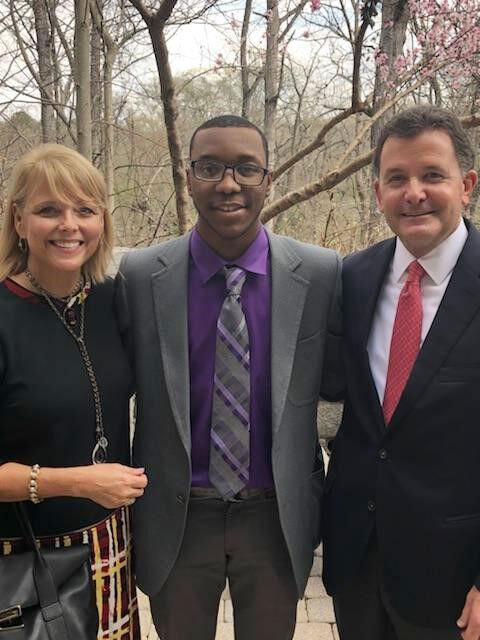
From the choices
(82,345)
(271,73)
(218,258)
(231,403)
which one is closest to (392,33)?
(271,73)

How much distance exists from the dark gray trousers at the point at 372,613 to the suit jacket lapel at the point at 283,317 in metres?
0.58

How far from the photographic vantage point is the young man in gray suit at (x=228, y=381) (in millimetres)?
Result: 1927

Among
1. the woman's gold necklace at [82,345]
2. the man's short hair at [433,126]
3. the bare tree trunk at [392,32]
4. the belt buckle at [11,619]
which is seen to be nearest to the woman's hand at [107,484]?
the woman's gold necklace at [82,345]

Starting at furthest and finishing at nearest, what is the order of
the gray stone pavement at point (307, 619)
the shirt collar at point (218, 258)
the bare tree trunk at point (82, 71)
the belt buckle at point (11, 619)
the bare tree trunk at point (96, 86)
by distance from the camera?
the bare tree trunk at point (96, 86) → the bare tree trunk at point (82, 71) → the gray stone pavement at point (307, 619) → the shirt collar at point (218, 258) → the belt buckle at point (11, 619)

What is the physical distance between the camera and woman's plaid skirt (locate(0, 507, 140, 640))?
6.08ft

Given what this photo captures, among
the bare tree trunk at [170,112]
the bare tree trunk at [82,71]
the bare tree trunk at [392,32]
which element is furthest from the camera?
the bare tree trunk at [392,32]

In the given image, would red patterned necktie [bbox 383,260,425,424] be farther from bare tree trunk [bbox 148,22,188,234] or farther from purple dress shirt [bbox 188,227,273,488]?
bare tree trunk [bbox 148,22,188,234]

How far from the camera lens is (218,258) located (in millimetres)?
2016

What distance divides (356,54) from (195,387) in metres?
3.44

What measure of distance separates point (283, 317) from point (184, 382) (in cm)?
40

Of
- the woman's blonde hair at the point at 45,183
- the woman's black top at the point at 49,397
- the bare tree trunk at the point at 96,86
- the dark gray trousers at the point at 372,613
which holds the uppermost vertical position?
the bare tree trunk at the point at 96,86

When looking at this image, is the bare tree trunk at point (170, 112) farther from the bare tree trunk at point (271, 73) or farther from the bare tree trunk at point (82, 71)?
the bare tree trunk at point (271, 73)

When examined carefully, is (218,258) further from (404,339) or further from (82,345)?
(404,339)

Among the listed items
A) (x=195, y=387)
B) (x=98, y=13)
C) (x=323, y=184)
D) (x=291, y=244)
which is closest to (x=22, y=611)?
(x=195, y=387)
